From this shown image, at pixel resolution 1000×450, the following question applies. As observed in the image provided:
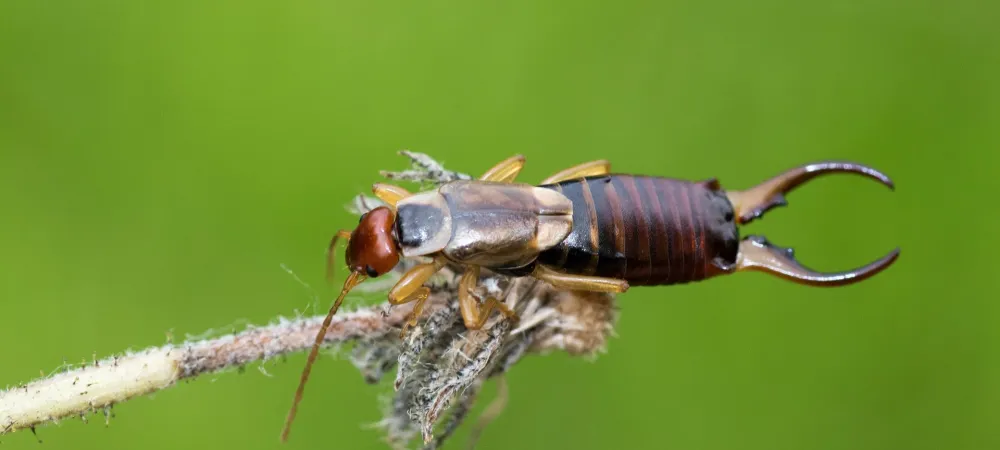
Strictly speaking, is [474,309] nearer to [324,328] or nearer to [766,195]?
[324,328]

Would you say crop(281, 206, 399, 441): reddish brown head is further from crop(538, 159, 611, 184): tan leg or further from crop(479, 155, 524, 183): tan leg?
crop(538, 159, 611, 184): tan leg

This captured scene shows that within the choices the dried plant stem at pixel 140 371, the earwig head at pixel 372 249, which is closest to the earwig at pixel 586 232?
the earwig head at pixel 372 249

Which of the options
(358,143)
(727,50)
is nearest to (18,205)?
(358,143)

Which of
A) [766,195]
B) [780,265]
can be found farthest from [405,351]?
[766,195]

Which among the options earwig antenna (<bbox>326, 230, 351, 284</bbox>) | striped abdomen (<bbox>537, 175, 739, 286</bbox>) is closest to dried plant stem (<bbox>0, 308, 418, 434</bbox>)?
earwig antenna (<bbox>326, 230, 351, 284</bbox>)

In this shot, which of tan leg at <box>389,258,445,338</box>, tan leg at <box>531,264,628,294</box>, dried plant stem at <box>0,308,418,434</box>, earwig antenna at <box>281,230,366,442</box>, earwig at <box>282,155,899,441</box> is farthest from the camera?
earwig at <box>282,155,899,441</box>
